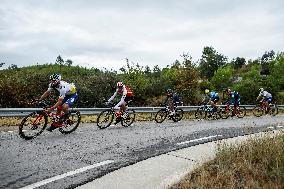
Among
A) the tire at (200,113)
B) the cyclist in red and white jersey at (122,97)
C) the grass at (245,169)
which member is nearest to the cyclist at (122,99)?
the cyclist in red and white jersey at (122,97)

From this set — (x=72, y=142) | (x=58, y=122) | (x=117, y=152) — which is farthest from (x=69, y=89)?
(x=117, y=152)

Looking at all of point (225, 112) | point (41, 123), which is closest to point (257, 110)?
point (225, 112)

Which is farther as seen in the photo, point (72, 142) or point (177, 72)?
point (177, 72)

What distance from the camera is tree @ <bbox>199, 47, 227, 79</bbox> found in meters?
101

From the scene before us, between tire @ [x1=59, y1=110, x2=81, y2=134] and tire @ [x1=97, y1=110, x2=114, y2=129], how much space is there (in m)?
1.37

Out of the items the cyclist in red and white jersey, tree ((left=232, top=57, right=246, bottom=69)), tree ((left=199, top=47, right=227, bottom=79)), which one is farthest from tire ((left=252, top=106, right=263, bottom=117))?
tree ((left=232, top=57, right=246, bottom=69))

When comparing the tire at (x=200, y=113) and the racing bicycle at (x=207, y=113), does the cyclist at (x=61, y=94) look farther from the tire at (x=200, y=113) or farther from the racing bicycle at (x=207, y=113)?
the tire at (x=200, y=113)


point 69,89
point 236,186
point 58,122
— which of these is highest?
point 69,89

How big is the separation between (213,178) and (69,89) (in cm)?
700

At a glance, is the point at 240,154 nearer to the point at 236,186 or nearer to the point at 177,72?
the point at 236,186

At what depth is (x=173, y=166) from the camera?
678 cm

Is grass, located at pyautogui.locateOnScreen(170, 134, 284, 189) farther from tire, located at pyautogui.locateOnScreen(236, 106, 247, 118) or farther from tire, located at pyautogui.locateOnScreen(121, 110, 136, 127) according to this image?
tire, located at pyautogui.locateOnScreen(236, 106, 247, 118)

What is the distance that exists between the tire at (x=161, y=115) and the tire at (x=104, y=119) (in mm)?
3938

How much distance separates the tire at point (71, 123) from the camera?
11.3m
